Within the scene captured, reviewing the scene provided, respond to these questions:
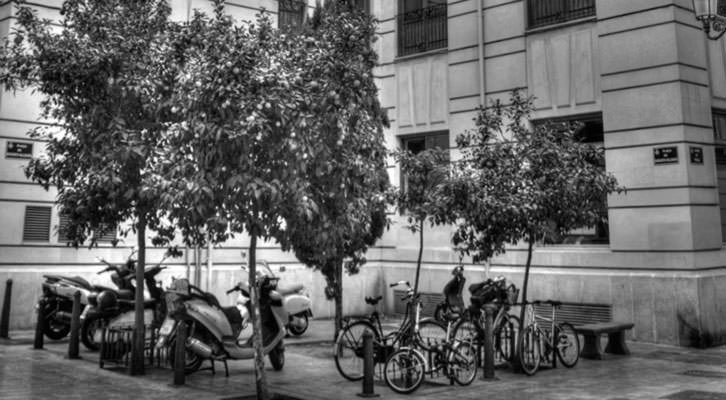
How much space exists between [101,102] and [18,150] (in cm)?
567

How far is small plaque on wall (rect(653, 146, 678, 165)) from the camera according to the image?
13.6 m

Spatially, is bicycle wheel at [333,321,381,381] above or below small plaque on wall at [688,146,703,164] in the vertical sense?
below

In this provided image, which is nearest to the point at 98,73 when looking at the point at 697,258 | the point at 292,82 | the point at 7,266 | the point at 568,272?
the point at 292,82

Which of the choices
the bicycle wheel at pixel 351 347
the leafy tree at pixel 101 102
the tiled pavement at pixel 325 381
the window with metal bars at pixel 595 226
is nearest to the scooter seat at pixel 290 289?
the tiled pavement at pixel 325 381

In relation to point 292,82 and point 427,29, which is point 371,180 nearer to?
point 292,82

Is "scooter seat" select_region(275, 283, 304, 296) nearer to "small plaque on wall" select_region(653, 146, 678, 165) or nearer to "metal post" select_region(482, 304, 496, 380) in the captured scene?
"metal post" select_region(482, 304, 496, 380)

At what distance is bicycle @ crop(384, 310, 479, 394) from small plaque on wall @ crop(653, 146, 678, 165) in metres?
6.95

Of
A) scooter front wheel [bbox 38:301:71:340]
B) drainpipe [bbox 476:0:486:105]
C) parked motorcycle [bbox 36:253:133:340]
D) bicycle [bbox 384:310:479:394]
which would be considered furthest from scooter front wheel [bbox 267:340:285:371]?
drainpipe [bbox 476:0:486:105]

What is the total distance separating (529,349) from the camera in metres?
10.5

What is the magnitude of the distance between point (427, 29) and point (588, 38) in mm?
5285

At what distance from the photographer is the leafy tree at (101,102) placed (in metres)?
9.78

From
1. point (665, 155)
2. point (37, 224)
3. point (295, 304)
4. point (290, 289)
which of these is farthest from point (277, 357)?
point (665, 155)

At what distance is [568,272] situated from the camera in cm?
1507

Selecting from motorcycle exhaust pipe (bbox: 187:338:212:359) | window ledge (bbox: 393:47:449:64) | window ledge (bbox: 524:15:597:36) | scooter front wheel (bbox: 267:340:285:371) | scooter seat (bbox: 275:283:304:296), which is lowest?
scooter front wheel (bbox: 267:340:285:371)
